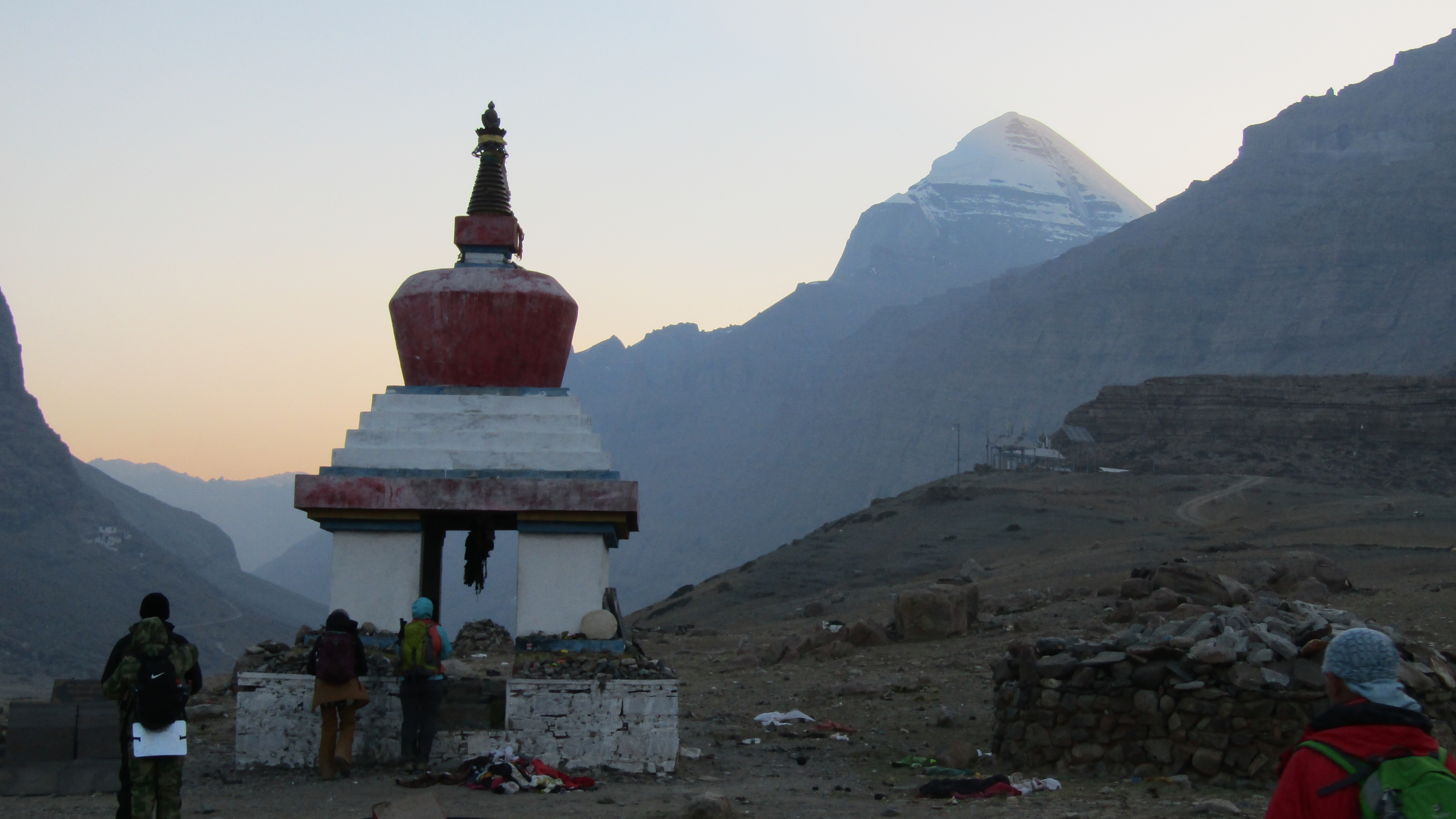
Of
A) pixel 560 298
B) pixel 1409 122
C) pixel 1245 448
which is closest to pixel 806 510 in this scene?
pixel 1245 448

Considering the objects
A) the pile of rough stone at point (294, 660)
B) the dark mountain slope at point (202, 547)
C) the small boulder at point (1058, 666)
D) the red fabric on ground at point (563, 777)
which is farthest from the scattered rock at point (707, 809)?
the dark mountain slope at point (202, 547)

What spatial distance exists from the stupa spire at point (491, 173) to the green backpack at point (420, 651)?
3.92m

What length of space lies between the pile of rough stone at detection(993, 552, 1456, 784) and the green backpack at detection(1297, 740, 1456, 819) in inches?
237

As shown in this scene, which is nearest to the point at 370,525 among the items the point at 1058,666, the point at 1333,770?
the point at 1058,666

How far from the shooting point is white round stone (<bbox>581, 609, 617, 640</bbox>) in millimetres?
10188

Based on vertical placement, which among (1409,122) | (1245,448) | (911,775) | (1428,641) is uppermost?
(1409,122)

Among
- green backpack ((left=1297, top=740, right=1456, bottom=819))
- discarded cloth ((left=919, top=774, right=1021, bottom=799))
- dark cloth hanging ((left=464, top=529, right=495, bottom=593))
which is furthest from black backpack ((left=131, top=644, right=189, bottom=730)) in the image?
dark cloth hanging ((left=464, top=529, right=495, bottom=593))

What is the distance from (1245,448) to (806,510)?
5454 centimetres

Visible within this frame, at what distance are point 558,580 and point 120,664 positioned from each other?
3857 mm

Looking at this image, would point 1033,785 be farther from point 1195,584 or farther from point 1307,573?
point 1307,573

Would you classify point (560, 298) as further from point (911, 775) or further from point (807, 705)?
point (807, 705)

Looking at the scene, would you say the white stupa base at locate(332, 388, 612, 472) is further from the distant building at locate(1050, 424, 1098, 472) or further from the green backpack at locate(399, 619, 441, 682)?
the distant building at locate(1050, 424, 1098, 472)

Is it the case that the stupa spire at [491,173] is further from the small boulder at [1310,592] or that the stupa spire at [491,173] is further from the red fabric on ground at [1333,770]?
the small boulder at [1310,592]

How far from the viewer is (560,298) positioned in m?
11.2
